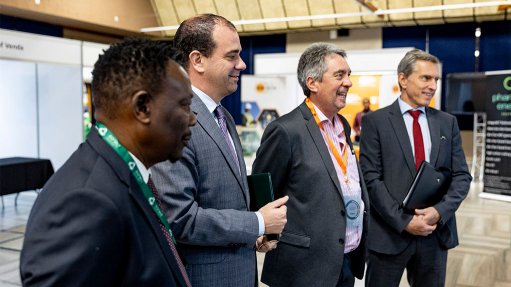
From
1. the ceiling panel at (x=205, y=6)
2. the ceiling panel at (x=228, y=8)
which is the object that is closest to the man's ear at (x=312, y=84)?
the ceiling panel at (x=228, y=8)

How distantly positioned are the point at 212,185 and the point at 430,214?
1419 millimetres

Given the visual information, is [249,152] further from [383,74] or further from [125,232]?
[125,232]

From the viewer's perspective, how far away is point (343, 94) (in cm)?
227

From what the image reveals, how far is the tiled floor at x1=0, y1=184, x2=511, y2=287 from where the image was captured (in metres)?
4.11

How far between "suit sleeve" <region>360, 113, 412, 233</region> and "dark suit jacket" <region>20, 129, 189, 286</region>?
1.82 metres

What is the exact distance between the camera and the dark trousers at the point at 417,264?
251 cm

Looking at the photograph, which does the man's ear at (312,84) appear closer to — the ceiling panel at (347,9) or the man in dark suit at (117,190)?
the man in dark suit at (117,190)

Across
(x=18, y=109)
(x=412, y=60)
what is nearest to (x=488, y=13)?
(x=412, y=60)

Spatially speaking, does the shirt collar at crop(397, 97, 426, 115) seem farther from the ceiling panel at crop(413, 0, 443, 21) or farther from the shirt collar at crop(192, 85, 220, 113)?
the ceiling panel at crop(413, 0, 443, 21)

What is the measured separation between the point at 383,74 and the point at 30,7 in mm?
6986

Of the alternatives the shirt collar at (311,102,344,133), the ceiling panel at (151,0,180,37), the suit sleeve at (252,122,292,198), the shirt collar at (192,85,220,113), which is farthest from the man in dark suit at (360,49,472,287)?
the ceiling panel at (151,0,180,37)

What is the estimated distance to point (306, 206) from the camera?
2.11 meters

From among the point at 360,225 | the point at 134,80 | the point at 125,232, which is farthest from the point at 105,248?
the point at 360,225

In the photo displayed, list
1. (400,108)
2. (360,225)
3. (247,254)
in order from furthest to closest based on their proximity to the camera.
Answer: (400,108)
(360,225)
(247,254)
